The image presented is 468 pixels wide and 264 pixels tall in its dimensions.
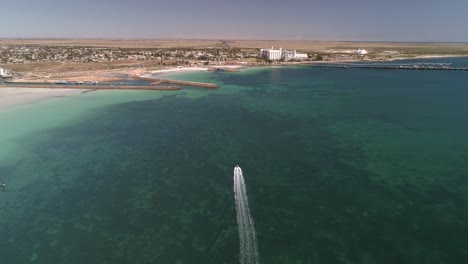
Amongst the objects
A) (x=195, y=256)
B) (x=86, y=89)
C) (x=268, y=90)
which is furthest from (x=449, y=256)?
(x=86, y=89)

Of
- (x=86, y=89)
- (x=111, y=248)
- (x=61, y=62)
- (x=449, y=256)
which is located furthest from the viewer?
(x=61, y=62)

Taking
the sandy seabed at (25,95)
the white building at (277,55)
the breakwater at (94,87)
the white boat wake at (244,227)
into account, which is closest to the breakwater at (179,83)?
the breakwater at (94,87)

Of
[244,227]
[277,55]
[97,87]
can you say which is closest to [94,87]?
[97,87]

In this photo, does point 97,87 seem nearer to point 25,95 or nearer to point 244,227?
point 25,95

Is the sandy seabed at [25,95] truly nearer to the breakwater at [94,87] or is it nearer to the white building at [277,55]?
the breakwater at [94,87]

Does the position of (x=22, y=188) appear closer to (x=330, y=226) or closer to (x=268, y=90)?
(x=330, y=226)

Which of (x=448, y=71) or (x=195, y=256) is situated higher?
(x=448, y=71)
